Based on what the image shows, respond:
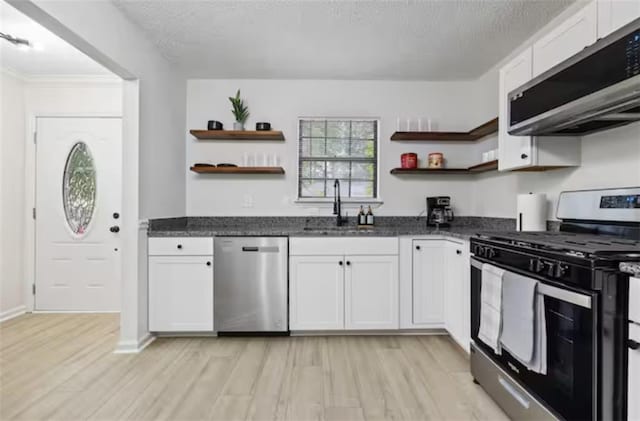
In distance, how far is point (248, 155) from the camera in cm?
338

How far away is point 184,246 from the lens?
9.06 ft

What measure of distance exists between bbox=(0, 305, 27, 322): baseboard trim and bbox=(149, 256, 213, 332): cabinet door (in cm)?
169

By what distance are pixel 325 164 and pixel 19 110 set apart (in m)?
3.08

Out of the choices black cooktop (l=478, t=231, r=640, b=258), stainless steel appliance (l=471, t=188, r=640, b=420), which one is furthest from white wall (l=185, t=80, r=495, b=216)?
black cooktop (l=478, t=231, r=640, b=258)

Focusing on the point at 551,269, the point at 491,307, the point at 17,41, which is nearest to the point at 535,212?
the point at 491,307

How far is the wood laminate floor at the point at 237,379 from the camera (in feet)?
5.98

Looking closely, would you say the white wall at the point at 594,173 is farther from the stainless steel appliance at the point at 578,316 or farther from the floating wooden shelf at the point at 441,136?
the floating wooden shelf at the point at 441,136

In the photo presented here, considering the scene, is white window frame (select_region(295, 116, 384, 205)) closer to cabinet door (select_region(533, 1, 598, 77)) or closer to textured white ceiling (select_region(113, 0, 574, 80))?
textured white ceiling (select_region(113, 0, 574, 80))

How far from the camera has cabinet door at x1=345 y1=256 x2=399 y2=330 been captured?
9.20 ft

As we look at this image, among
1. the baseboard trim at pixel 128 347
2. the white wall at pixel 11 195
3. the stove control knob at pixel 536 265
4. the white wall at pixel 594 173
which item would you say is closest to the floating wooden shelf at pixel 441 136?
the white wall at pixel 594 173

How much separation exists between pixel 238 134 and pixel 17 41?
1.69 m

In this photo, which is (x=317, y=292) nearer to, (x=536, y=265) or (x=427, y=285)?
(x=427, y=285)

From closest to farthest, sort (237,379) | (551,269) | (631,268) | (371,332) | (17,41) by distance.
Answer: (631,268) → (551,269) → (237,379) → (17,41) → (371,332)

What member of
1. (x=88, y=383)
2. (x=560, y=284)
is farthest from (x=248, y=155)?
(x=560, y=284)
